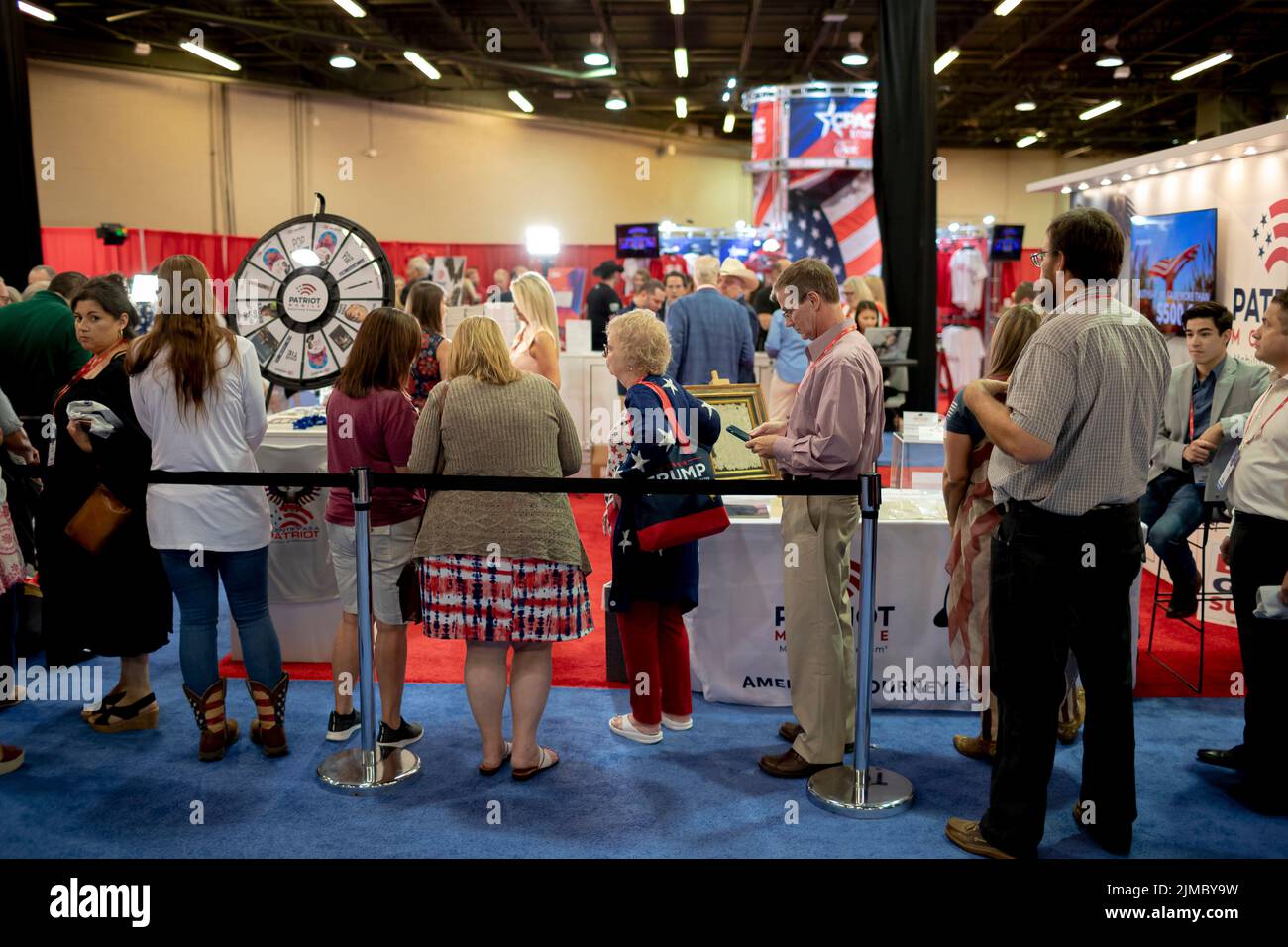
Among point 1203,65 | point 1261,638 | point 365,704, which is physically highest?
point 1203,65

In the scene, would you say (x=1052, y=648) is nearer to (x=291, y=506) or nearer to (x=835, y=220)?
(x=291, y=506)

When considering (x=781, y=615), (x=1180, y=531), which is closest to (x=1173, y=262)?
(x=1180, y=531)

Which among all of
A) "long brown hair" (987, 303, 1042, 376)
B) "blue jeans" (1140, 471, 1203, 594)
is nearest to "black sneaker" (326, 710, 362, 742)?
"long brown hair" (987, 303, 1042, 376)

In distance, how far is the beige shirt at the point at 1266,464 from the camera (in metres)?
3.09

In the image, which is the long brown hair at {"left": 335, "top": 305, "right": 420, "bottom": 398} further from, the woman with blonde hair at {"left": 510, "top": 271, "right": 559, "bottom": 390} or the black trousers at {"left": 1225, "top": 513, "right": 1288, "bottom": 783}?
the black trousers at {"left": 1225, "top": 513, "right": 1288, "bottom": 783}

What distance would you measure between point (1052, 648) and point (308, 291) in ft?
10.8

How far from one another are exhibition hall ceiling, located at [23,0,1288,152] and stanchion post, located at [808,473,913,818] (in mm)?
9141

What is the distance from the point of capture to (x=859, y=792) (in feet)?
10.3

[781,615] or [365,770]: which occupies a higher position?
[781,615]

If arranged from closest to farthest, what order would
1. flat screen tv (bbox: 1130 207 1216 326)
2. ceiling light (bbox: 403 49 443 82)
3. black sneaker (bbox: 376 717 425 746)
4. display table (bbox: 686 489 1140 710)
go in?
black sneaker (bbox: 376 717 425 746), display table (bbox: 686 489 1140 710), flat screen tv (bbox: 1130 207 1216 326), ceiling light (bbox: 403 49 443 82)

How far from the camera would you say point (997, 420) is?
264 cm

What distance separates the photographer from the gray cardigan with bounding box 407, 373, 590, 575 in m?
3.17

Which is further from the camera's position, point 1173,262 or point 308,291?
point 1173,262
